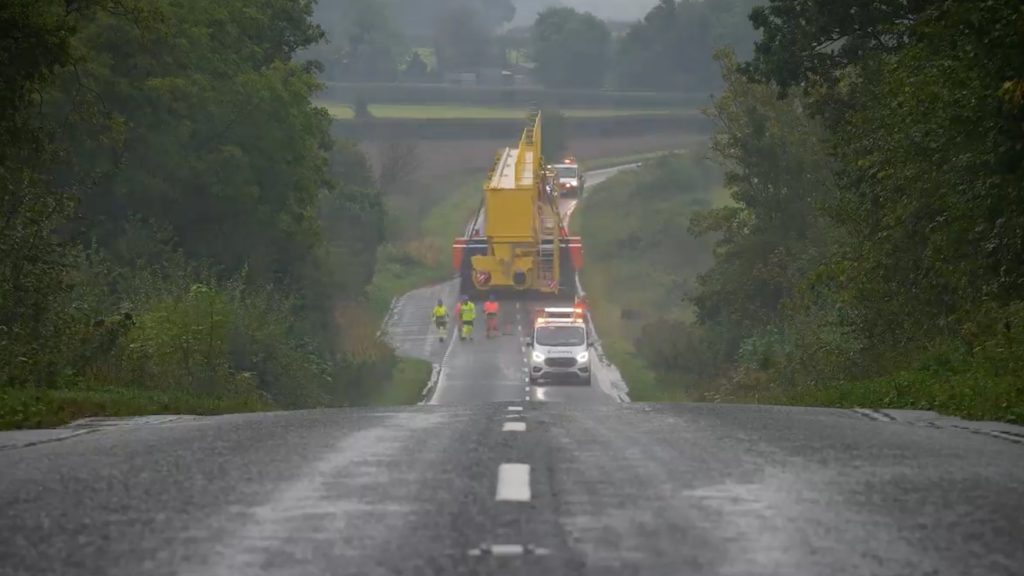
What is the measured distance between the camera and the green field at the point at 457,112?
123750mm

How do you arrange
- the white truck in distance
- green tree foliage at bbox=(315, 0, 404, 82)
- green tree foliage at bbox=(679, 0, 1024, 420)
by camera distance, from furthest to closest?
green tree foliage at bbox=(315, 0, 404, 82), the white truck in distance, green tree foliage at bbox=(679, 0, 1024, 420)

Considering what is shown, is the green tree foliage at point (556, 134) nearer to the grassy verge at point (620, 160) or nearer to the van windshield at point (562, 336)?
the grassy verge at point (620, 160)

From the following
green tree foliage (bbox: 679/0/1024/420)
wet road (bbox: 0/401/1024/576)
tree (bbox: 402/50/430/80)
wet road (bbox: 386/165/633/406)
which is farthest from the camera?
tree (bbox: 402/50/430/80)

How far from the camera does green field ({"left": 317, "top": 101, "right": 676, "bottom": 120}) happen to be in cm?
12375

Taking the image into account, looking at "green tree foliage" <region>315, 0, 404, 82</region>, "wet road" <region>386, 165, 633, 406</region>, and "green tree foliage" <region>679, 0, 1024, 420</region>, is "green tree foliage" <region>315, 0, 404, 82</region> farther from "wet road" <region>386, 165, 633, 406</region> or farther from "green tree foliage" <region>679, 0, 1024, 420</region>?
"green tree foliage" <region>679, 0, 1024, 420</region>

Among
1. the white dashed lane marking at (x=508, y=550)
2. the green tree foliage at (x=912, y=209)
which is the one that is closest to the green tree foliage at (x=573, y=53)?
the green tree foliage at (x=912, y=209)

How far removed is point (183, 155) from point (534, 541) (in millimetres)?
40765

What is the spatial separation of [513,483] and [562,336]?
1672 inches

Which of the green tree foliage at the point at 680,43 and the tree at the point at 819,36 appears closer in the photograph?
the tree at the point at 819,36

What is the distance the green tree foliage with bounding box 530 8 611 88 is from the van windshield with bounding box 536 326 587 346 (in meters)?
103

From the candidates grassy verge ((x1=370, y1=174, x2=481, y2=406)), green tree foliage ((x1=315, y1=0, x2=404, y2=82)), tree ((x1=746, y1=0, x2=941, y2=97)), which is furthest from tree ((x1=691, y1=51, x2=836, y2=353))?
green tree foliage ((x1=315, y1=0, x2=404, y2=82))

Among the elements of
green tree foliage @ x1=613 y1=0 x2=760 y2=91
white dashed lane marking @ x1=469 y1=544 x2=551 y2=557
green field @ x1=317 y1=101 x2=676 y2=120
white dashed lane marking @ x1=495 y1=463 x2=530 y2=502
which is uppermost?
green tree foliage @ x1=613 y1=0 x2=760 y2=91

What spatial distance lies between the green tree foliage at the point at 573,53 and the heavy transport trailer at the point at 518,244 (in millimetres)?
88481

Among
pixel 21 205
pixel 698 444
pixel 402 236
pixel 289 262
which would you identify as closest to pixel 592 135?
pixel 402 236
